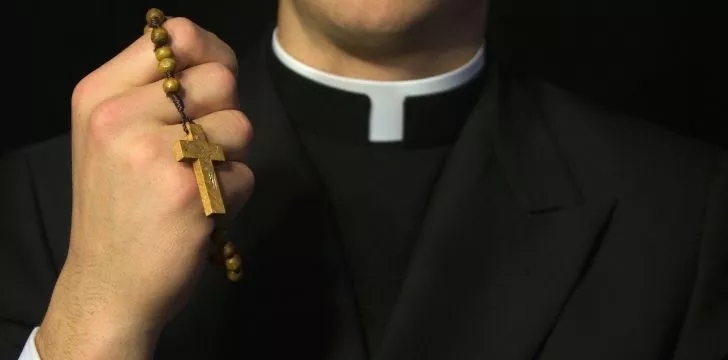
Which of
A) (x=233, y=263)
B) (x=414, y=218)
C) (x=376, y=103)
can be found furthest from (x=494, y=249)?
(x=233, y=263)

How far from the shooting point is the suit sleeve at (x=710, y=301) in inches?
36.1

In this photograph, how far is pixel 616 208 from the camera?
3.13 feet

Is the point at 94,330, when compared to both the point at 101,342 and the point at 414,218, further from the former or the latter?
the point at 414,218

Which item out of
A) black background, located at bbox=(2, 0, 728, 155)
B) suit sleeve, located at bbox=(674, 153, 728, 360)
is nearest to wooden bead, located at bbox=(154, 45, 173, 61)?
black background, located at bbox=(2, 0, 728, 155)

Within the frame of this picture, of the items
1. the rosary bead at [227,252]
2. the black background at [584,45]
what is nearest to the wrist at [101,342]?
the rosary bead at [227,252]

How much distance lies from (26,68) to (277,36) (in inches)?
14.3

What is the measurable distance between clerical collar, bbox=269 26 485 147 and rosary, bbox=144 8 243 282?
0.76 ft

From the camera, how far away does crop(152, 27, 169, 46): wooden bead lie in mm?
737

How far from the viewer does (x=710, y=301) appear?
0.93m

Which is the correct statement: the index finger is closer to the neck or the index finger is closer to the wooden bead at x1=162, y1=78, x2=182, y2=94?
the wooden bead at x1=162, y1=78, x2=182, y2=94

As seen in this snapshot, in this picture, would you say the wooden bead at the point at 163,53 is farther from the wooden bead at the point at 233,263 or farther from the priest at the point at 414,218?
the wooden bead at the point at 233,263

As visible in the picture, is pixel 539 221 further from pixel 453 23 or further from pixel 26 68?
pixel 26 68

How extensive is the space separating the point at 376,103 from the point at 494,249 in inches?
8.5

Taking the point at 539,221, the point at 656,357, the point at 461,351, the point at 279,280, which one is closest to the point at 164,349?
the point at 279,280
